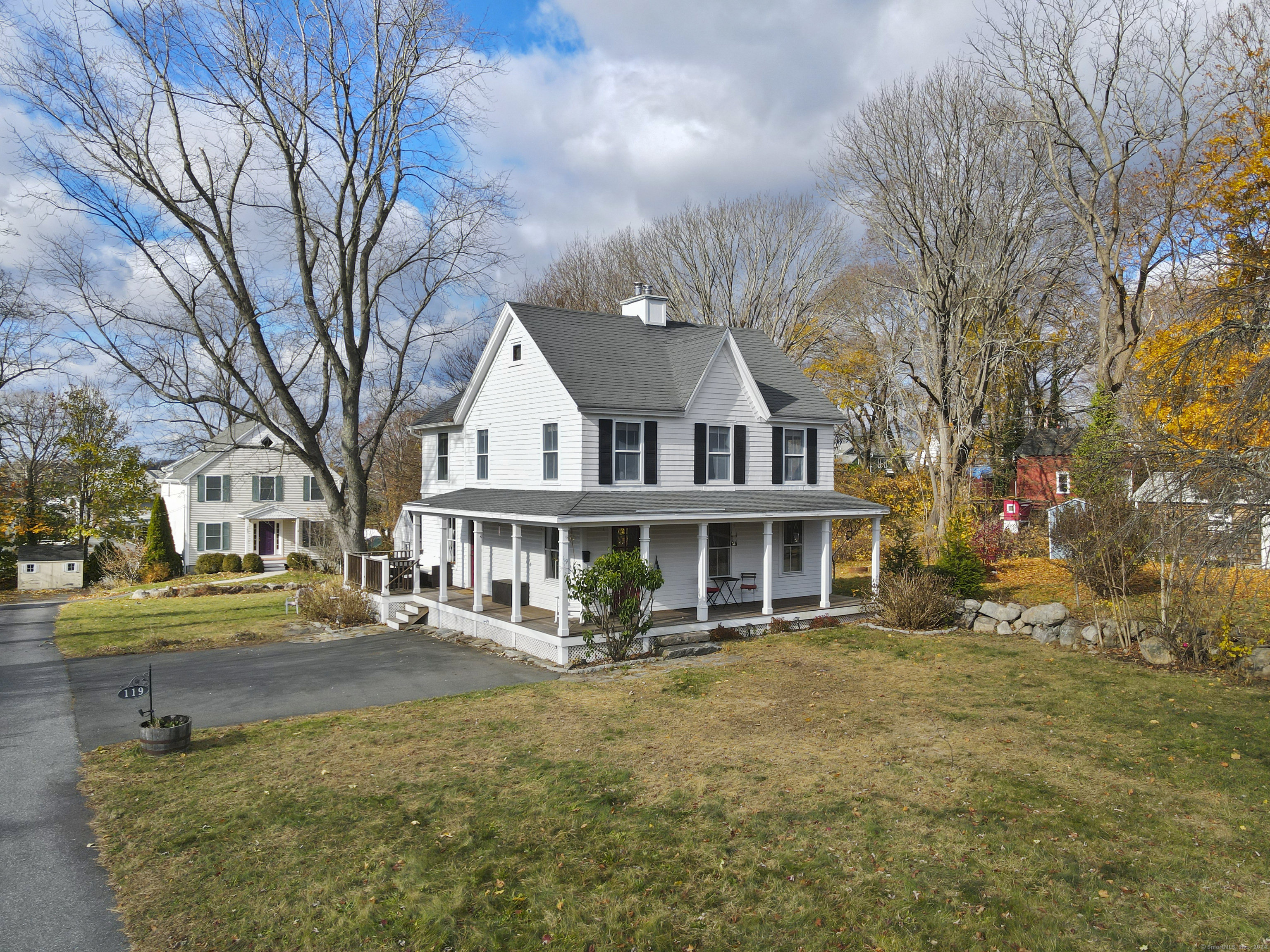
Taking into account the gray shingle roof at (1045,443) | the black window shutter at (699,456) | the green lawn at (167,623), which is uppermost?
the gray shingle roof at (1045,443)

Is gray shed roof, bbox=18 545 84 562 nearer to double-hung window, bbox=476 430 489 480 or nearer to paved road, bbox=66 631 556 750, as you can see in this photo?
paved road, bbox=66 631 556 750

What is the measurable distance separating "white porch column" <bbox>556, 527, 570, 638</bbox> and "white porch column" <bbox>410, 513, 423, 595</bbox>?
323 inches

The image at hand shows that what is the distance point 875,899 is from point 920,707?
6.30 meters

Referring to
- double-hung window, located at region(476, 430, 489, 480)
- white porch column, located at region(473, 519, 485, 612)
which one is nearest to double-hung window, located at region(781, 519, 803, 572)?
white porch column, located at region(473, 519, 485, 612)

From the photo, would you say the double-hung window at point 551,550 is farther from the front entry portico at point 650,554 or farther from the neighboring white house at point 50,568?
the neighboring white house at point 50,568

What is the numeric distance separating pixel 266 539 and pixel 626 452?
30552mm

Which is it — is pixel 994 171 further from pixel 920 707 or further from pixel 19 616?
pixel 19 616

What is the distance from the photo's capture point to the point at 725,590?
21.0 meters

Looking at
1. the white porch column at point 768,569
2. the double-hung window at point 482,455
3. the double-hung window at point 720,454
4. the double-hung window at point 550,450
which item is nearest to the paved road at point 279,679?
the double-hung window at point 550,450

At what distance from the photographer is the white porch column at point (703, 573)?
18.1 m

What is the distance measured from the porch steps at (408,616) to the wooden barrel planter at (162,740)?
11080 mm

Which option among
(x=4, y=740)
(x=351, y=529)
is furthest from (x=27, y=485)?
(x=4, y=740)

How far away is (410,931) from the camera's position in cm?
615

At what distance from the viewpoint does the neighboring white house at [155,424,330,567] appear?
40.0 meters
